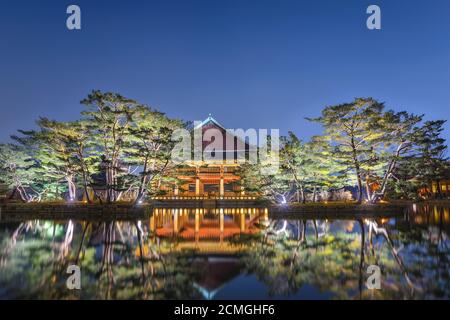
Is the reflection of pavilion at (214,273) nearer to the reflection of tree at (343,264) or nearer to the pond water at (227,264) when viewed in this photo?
the pond water at (227,264)

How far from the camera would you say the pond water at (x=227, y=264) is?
5.55m

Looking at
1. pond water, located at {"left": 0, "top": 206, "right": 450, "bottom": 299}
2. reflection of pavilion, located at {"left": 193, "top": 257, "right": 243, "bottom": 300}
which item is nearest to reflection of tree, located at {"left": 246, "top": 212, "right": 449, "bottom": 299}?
pond water, located at {"left": 0, "top": 206, "right": 450, "bottom": 299}

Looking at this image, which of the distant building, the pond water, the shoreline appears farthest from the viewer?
the distant building

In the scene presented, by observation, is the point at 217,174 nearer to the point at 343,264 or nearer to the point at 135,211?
the point at 135,211

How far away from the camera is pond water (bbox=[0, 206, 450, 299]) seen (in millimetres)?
5551

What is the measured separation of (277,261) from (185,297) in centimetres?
327

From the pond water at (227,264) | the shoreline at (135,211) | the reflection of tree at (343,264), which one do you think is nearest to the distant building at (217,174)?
the shoreline at (135,211)

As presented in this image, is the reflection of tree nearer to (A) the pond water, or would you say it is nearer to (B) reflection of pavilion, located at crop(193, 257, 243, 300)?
(A) the pond water

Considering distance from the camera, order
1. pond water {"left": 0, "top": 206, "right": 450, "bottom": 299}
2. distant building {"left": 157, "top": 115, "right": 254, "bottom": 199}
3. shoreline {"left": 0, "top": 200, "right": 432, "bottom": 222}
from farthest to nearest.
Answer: distant building {"left": 157, "top": 115, "right": 254, "bottom": 199} < shoreline {"left": 0, "top": 200, "right": 432, "bottom": 222} < pond water {"left": 0, "top": 206, "right": 450, "bottom": 299}

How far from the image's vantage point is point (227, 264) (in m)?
7.86

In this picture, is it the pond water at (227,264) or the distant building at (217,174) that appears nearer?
the pond water at (227,264)

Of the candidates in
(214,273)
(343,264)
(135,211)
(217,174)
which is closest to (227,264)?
(214,273)

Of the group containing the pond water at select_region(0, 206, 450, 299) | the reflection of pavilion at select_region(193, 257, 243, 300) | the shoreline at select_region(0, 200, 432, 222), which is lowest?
the reflection of pavilion at select_region(193, 257, 243, 300)
